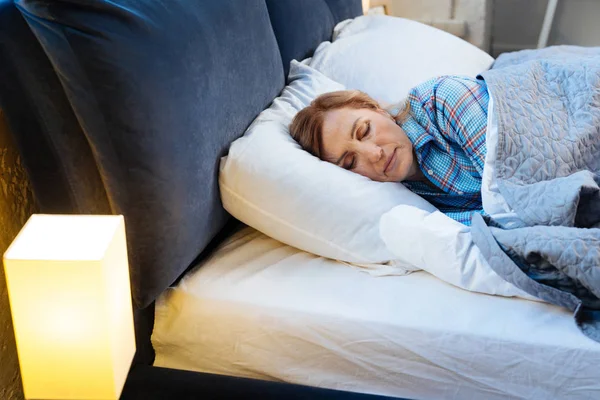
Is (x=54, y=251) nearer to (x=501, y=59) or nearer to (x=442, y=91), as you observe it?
(x=442, y=91)

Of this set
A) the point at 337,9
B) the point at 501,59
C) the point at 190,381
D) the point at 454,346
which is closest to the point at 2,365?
the point at 190,381

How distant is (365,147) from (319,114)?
129 millimetres

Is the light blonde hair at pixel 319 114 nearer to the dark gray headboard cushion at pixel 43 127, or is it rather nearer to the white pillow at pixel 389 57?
the white pillow at pixel 389 57

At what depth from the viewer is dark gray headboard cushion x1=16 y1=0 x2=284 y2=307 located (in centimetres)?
100

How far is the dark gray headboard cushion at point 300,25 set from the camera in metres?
1.76

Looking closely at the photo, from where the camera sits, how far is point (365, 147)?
4.92 feet

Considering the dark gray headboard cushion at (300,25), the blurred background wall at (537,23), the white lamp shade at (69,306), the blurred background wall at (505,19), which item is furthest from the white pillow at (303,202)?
the blurred background wall at (537,23)

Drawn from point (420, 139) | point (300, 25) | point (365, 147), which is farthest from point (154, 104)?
point (300, 25)

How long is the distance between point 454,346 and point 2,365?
793 mm

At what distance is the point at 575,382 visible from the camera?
1.07m

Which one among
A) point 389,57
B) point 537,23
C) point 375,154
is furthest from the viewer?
point 537,23

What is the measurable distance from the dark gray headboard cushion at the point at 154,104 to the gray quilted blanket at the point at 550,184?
0.52 m

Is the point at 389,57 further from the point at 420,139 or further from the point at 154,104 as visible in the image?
the point at 154,104

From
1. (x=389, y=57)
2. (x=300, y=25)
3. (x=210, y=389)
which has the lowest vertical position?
(x=210, y=389)
